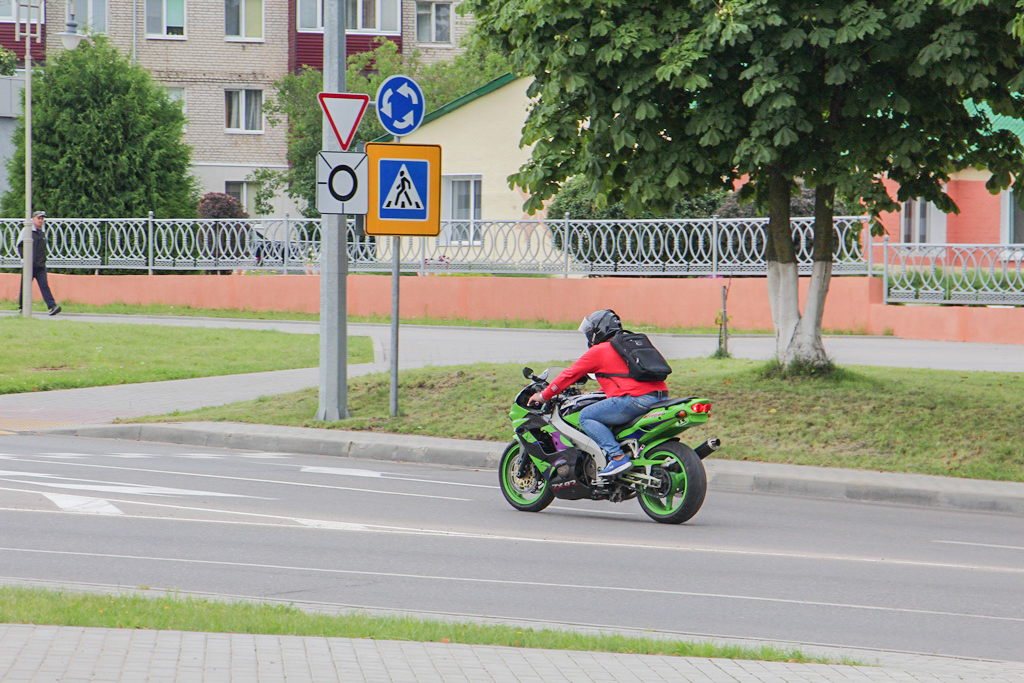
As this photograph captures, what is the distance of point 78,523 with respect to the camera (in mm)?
9430

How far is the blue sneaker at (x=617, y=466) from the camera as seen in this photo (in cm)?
1024

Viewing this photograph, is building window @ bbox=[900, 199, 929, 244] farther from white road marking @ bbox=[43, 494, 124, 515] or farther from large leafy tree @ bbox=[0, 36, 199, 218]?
white road marking @ bbox=[43, 494, 124, 515]

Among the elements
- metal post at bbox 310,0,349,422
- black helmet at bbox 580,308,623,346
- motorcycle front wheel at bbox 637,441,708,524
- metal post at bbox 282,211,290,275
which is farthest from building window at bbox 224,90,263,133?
motorcycle front wheel at bbox 637,441,708,524

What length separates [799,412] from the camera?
14273 mm

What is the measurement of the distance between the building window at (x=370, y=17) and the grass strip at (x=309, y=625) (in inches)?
1743

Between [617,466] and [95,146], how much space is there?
2480cm

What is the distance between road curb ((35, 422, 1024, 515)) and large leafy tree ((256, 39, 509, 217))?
28486mm

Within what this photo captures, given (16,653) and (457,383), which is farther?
(457,383)

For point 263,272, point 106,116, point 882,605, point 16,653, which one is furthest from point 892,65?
point 106,116

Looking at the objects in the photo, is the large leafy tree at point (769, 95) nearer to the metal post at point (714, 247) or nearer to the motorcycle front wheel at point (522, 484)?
the motorcycle front wheel at point (522, 484)

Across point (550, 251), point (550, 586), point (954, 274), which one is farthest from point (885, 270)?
point (550, 586)

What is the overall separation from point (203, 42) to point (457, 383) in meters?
35.4

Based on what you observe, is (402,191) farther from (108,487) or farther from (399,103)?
(108,487)

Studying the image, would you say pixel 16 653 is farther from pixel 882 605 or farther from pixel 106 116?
pixel 106 116
